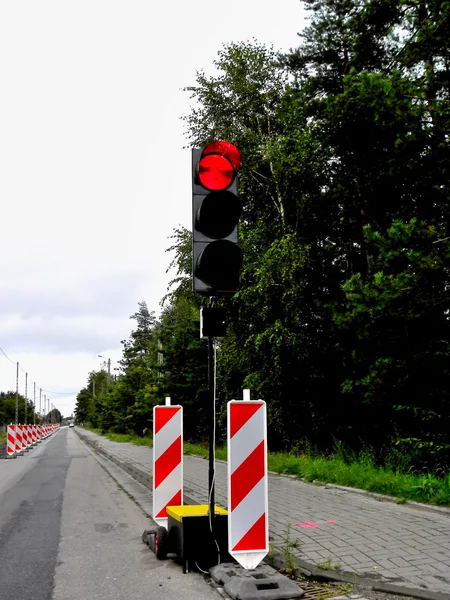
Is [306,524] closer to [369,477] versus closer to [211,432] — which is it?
[211,432]

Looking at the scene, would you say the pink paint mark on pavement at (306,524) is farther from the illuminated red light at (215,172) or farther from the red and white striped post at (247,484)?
the illuminated red light at (215,172)

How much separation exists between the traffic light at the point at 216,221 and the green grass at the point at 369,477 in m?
4.64

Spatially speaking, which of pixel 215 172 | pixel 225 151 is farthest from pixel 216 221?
pixel 225 151

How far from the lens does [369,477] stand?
9.71 meters

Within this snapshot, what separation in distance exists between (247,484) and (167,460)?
1710 millimetres

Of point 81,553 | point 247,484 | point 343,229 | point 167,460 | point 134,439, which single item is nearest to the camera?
point 247,484

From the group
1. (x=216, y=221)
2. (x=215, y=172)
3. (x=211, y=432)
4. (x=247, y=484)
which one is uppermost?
(x=215, y=172)

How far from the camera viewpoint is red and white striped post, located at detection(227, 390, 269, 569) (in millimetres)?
4789

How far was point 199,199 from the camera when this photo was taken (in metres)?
5.57

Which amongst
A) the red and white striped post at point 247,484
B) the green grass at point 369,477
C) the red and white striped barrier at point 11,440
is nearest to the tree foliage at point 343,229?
the green grass at point 369,477

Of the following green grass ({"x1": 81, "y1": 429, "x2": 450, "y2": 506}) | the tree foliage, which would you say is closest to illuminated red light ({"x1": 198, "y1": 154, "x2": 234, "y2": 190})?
green grass ({"x1": 81, "y1": 429, "x2": 450, "y2": 506})

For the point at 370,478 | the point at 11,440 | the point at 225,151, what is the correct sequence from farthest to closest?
1. the point at 11,440
2. the point at 370,478
3. the point at 225,151

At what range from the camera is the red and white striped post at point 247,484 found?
15.7 feet

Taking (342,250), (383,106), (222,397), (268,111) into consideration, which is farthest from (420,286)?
(268,111)
